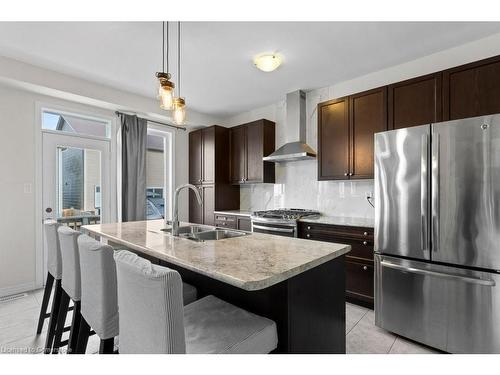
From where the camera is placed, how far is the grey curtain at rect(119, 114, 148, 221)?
3.87m

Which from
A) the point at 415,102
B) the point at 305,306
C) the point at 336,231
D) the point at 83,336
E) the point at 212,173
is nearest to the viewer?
the point at 305,306

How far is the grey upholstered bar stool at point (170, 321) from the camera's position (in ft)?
2.77

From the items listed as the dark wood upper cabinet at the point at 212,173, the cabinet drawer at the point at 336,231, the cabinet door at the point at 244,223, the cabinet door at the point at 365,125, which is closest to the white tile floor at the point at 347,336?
the cabinet drawer at the point at 336,231

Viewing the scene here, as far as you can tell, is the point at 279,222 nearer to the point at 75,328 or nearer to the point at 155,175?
the point at 75,328

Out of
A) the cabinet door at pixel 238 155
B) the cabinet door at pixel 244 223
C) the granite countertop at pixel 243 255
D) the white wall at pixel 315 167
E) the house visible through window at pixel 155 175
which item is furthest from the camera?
the house visible through window at pixel 155 175

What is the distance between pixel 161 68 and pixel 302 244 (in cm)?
258

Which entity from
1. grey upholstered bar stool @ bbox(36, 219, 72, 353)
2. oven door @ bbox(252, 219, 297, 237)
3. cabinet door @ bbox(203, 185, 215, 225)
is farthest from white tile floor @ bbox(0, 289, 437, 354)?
cabinet door @ bbox(203, 185, 215, 225)

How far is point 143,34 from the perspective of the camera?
228 centimetres

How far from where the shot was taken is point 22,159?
3.09 m

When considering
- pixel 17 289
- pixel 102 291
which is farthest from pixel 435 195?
pixel 17 289

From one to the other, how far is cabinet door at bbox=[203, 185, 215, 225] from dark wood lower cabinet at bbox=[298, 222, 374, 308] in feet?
7.05

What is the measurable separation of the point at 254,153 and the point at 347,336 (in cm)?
280

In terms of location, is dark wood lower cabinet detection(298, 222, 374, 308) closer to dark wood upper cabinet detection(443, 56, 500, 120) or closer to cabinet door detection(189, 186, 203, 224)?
dark wood upper cabinet detection(443, 56, 500, 120)

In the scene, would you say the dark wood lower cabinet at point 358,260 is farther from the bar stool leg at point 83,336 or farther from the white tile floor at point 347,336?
the bar stool leg at point 83,336
